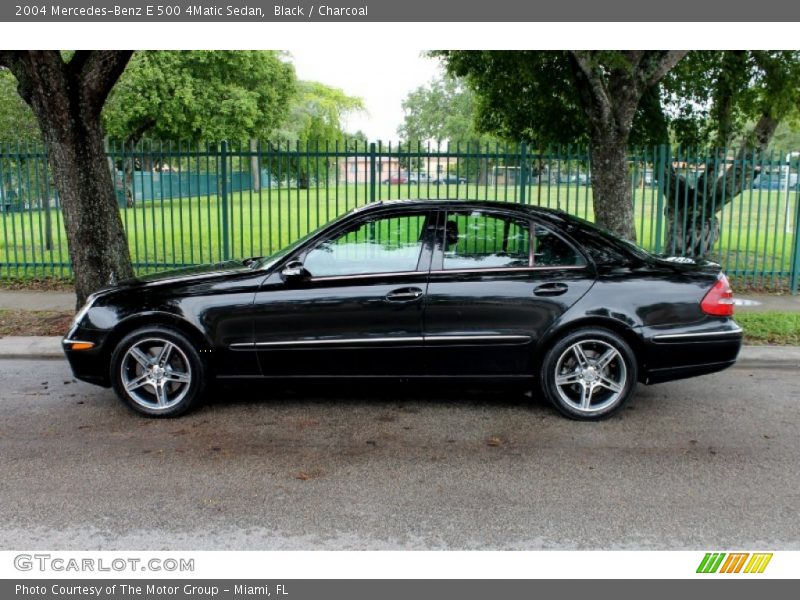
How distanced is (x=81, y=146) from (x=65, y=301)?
2.64m

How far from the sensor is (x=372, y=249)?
19.0 feet

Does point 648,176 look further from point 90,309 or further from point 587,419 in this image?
point 90,309

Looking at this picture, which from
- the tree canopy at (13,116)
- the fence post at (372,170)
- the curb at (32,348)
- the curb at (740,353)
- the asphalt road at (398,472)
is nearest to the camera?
the asphalt road at (398,472)

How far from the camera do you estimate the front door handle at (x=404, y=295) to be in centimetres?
561

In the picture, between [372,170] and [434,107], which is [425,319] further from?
[434,107]

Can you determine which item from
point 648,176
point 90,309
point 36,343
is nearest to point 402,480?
point 90,309

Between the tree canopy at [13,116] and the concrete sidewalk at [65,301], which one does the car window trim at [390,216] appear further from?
the tree canopy at [13,116]

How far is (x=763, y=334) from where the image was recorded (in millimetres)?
8305

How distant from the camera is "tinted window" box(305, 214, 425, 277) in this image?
18.8 feet

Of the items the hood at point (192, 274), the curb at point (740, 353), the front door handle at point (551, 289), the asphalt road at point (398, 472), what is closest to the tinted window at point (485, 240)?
the front door handle at point (551, 289)

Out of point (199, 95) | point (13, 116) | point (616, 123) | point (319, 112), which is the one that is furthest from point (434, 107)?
point (616, 123)

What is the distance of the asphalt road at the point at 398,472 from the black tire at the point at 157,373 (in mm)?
133

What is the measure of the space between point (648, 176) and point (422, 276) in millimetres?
8425

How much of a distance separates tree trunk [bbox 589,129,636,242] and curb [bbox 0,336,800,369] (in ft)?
8.96
